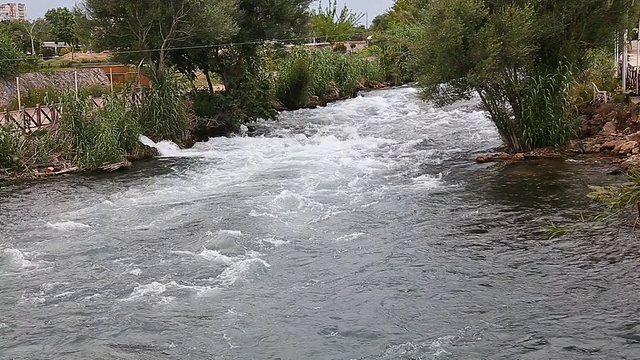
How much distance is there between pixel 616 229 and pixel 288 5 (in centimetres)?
1757

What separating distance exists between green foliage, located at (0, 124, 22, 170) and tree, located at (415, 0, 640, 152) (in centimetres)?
1090

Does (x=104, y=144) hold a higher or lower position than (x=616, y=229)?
higher

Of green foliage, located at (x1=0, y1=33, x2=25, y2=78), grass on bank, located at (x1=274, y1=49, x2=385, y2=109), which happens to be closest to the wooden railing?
green foliage, located at (x1=0, y1=33, x2=25, y2=78)

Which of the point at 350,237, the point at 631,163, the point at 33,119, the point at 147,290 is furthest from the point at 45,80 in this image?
the point at 631,163

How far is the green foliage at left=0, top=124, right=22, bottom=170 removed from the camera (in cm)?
1909

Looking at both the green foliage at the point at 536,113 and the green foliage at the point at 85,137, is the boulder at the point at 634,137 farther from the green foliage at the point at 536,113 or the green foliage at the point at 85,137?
the green foliage at the point at 85,137

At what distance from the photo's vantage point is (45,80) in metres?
33.7

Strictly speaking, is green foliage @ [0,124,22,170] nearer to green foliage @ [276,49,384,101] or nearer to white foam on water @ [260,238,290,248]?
white foam on water @ [260,238,290,248]

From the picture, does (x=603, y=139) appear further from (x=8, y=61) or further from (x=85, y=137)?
(x=8, y=61)

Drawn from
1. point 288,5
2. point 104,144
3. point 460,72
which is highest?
point 288,5

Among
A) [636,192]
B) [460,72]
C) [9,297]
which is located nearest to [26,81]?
[460,72]

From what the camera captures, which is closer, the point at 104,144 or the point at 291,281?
the point at 291,281

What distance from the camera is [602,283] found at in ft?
33.0

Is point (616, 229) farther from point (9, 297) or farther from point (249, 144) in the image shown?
point (249, 144)
